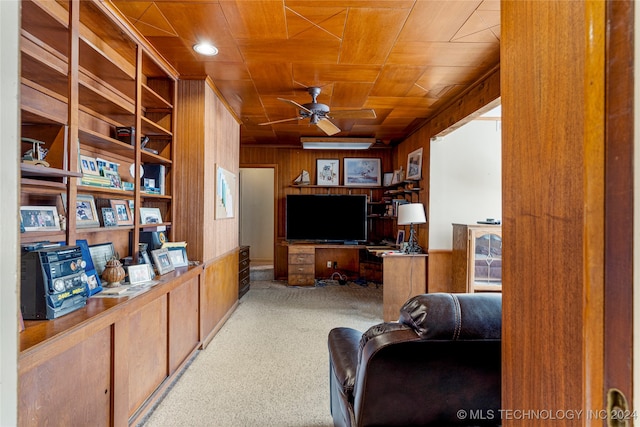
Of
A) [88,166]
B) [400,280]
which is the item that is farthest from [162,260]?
[400,280]

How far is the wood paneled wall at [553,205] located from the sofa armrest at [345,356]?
77 cm

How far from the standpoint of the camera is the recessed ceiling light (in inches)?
93.4

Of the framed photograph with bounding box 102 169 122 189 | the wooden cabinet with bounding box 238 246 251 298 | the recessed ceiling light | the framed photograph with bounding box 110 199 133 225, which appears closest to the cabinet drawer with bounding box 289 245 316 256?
the wooden cabinet with bounding box 238 246 251 298

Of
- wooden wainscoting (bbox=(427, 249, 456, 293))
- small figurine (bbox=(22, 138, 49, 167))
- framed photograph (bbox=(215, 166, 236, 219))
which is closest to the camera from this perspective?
small figurine (bbox=(22, 138, 49, 167))

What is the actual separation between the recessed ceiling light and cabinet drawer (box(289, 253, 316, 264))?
3.56 meters

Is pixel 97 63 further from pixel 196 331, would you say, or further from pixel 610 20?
pixel 610 20

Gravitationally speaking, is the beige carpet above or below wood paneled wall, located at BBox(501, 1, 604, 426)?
below

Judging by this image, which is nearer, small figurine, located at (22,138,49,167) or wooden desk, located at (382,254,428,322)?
small figurine, located at (22,138,49,167)

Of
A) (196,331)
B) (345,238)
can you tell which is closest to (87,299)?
(196,331)

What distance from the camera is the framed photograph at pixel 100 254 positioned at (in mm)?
2055

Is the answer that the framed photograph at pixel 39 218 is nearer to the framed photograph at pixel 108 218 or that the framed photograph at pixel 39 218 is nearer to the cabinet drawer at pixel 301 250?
the framed photograph at pixel 108 218

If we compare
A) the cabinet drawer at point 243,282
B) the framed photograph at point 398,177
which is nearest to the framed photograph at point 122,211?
the cabinet drawer at point 243,282

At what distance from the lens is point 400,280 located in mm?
3969

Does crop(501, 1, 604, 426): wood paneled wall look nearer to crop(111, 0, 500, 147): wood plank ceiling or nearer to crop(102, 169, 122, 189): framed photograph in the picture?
crop(111, 0, 500, 147): wood plank ceiling
